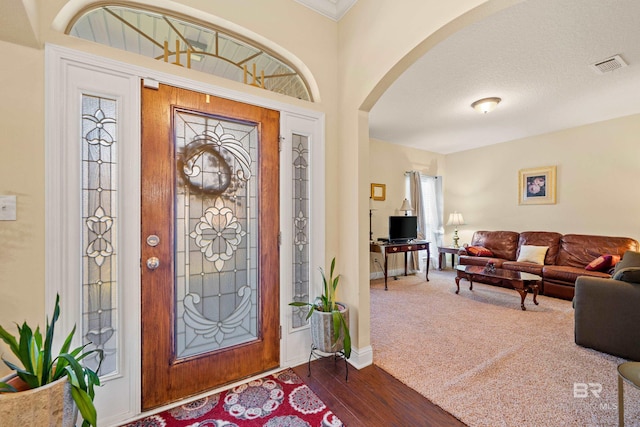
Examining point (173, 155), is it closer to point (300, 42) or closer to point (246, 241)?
point (246, 241)

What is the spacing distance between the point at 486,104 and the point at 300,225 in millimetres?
3066

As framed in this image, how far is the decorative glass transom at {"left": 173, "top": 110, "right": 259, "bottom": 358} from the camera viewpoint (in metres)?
1.77

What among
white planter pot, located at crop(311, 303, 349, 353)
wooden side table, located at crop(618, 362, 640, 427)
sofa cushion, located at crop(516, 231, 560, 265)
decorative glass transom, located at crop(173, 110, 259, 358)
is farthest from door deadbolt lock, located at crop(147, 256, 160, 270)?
sofa cushion, located at crop(516, 231, 560, 265)

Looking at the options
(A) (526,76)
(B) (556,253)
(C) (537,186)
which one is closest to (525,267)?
(B) (556,253)

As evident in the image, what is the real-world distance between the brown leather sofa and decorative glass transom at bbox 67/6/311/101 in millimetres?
4390

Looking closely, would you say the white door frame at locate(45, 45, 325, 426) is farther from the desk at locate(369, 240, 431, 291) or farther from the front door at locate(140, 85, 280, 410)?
the desk at locate(369, 240, 431, 291)

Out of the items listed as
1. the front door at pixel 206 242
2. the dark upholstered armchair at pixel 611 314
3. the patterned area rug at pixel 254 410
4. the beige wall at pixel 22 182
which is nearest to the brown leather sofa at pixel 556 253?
the dark upholstered armchair at pixel 611 314

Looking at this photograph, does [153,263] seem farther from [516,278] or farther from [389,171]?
[389,171]

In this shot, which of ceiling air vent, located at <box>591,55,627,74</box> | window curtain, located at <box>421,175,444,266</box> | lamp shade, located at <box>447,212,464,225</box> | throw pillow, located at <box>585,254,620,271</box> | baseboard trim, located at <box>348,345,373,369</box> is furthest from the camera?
window curtain, located at <box>421,175,444,266</box>

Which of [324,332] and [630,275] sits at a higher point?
[630,275]

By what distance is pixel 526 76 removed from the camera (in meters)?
2.90

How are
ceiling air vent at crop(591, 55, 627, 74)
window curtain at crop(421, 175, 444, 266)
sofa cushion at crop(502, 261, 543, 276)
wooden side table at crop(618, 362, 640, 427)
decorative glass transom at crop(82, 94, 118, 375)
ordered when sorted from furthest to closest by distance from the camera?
1. window curtain at crop(421, 175, 444, 266)
2. sofa cushion at crop(502, 261, 543, 276)
3. ceiling air vent at crop(591, 55, 627, 74)
4. decorative glass transom at crop(82, 94, 118, 375)
5. wooden side table at crop(618, 362, 640, 427)

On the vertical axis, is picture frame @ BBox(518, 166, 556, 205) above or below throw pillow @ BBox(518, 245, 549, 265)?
above
